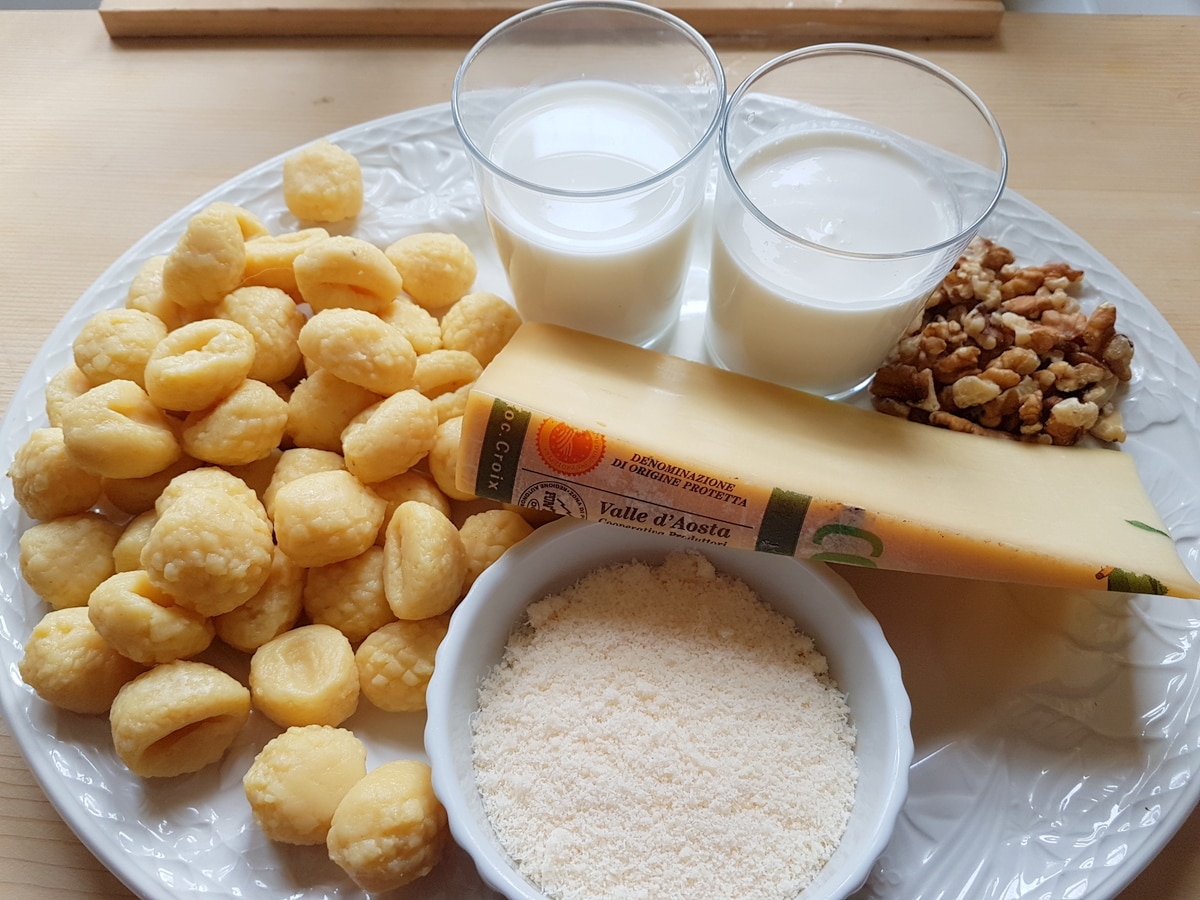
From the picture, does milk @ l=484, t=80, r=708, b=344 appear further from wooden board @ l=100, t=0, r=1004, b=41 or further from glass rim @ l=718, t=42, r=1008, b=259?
wooden board @ l=100, t=0, r=1004, b=41

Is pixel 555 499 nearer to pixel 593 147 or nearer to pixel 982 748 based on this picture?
pixel 593 147

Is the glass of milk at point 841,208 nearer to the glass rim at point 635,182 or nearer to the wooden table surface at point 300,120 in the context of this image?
the glass rim at point 635,182

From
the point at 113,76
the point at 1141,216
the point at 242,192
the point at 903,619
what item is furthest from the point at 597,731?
the point at 113,76

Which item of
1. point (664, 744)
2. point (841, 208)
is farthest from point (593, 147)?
point (664, 744)

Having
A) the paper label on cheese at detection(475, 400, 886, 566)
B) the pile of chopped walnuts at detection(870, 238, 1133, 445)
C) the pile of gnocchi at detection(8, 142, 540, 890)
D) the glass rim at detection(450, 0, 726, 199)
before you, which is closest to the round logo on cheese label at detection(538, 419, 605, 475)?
the paper label on cheese at detection(475, 400, 886, 566)

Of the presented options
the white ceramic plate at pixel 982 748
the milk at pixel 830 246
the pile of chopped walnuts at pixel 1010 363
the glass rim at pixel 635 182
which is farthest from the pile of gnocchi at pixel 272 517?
the pile of chopped walnuts at pixel 1010 363

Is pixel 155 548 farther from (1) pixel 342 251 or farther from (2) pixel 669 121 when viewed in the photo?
(2) pixel 669 121

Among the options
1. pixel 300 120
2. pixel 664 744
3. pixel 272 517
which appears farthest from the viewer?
pixel 300 120
